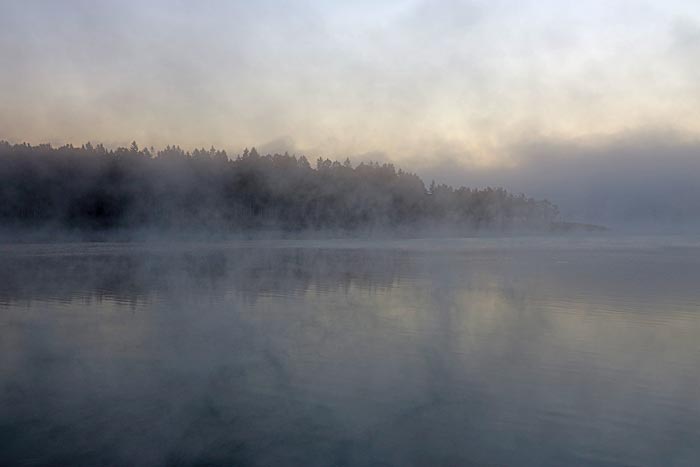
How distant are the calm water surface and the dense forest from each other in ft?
116

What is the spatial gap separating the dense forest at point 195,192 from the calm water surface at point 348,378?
35278 millimetres

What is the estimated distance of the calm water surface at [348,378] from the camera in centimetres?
533

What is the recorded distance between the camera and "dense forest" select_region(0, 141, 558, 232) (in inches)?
1822

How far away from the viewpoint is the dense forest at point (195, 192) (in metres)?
46.3

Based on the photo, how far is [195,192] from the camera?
180ft

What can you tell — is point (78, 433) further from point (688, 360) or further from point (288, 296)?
point (288, 296)

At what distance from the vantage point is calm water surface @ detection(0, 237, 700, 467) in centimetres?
533

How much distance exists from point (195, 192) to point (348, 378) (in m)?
49.7

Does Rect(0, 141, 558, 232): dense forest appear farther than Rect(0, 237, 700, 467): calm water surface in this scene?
Yes

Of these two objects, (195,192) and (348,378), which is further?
(195,192)

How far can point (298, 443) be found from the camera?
5.39 m

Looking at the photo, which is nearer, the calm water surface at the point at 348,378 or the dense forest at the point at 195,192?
the calm water surface at the point at 348,378

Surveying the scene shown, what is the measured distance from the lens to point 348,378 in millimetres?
7195

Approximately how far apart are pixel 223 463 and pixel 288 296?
8.64 metres
